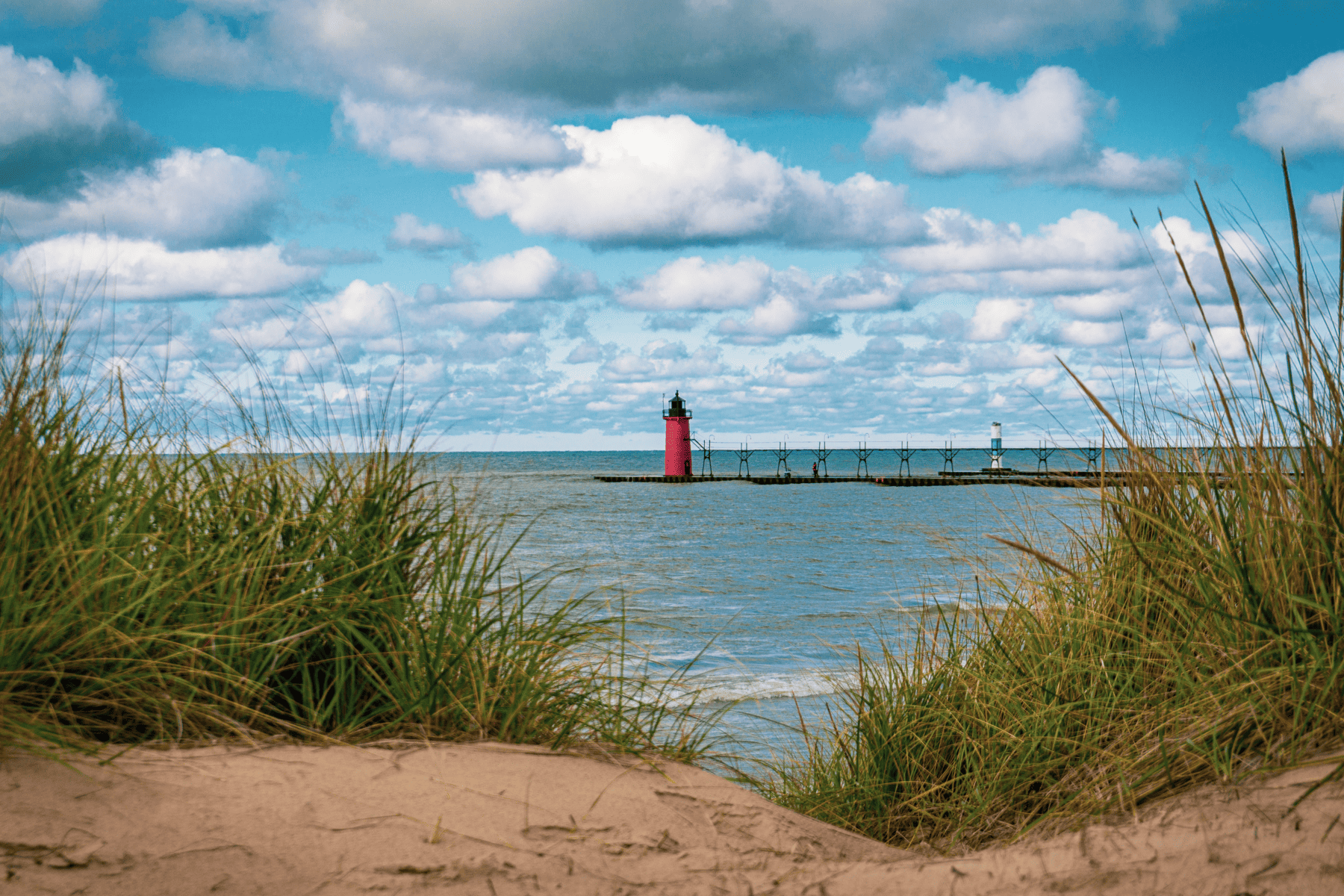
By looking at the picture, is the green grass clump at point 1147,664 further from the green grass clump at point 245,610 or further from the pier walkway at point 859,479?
the pier walkway at point 859,479

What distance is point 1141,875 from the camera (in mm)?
1985

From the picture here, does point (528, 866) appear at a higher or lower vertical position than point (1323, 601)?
lower

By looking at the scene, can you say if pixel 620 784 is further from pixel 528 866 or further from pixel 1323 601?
pixel 1323 601

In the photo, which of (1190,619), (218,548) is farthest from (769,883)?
(218,548)

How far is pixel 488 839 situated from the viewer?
83.4 inches

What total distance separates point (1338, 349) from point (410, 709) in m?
2.83

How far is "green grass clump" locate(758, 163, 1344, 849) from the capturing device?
2.27m

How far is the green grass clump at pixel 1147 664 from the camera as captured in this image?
7.43 feet

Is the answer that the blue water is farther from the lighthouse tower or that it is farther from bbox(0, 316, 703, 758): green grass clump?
the lighthouse tower

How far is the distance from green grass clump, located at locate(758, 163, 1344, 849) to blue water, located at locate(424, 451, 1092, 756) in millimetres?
356

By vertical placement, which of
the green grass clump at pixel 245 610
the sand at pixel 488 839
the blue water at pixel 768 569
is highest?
the green grass clump at pixel 245 610

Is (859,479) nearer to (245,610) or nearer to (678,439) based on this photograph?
(678,439)

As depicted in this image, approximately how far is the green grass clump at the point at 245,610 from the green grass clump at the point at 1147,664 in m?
1.09

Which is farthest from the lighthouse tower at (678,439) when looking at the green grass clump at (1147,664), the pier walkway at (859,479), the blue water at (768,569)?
the green grass clump at (1147,664)
